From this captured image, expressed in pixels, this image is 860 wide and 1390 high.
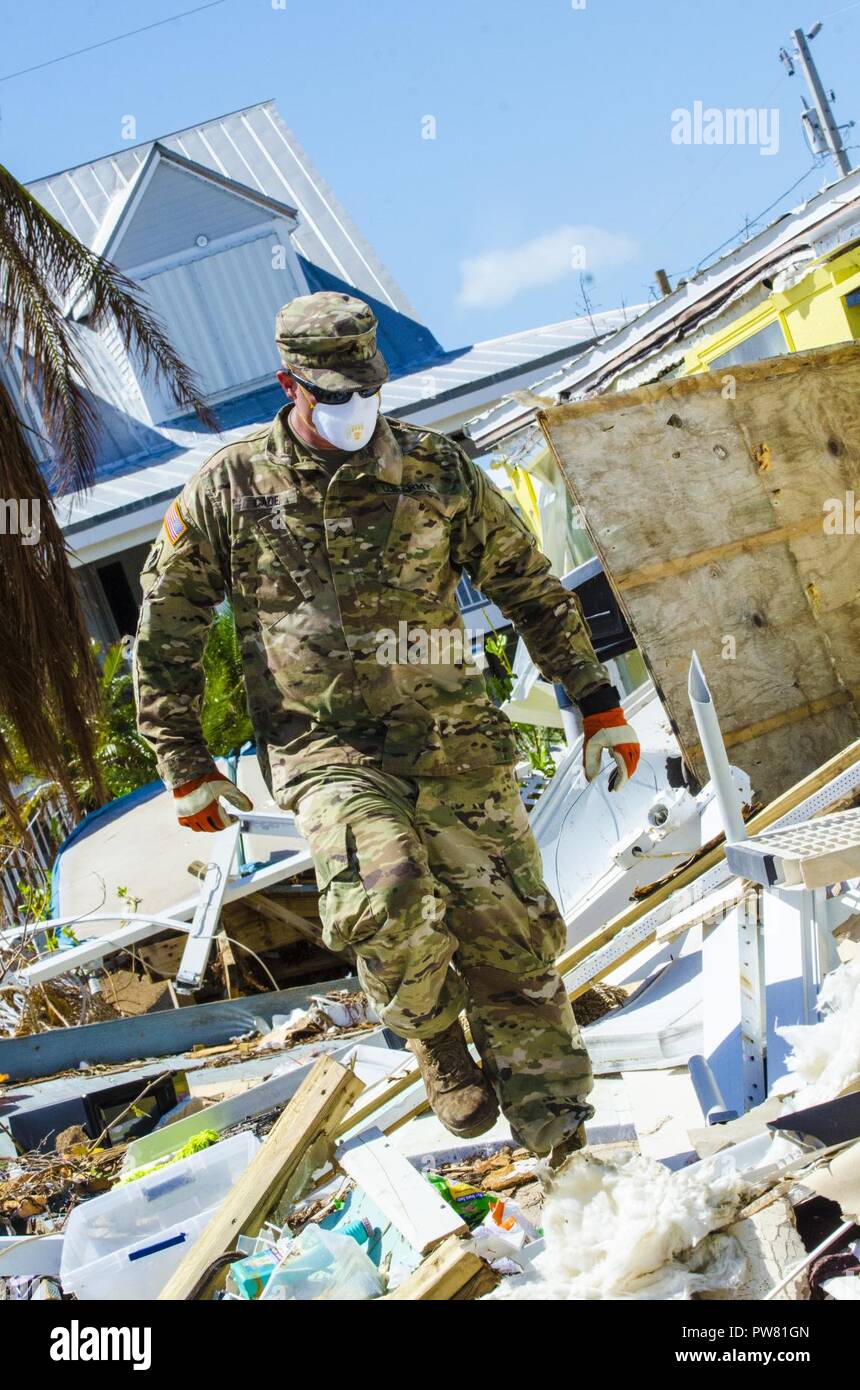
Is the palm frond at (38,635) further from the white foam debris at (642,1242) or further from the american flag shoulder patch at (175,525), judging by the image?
the white foam debris at (642,1242)

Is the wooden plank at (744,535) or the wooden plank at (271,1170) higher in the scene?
the wooden plank at (744,535)

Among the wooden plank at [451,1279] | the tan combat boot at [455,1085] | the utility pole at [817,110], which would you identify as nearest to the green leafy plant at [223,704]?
the tan combat boot at [455,1085]

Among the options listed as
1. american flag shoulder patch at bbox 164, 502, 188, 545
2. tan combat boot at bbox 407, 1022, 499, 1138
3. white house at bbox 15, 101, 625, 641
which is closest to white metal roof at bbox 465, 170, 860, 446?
white house at bbox 15, 101, 625, 641

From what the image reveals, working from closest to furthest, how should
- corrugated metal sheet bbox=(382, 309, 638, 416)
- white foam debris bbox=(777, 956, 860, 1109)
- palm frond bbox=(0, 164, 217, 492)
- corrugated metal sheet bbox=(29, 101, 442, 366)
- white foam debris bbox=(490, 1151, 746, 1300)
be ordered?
1. white foam debris bbox=(490, 1151, 746, 1300)
2. white foam debris bbox=(777, 956, 860, 1109)
3. palm frond bbox=(0, 164, 217, 492)
4. corrugated metal sheet bbox=(382, 309, 638, 416)
5. corrugated metal sheet bbox=(29, 101, 442, 366)

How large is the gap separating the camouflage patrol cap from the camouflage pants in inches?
40.2

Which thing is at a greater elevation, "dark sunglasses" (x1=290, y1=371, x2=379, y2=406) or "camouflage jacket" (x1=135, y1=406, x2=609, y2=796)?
"dark sunglasses" (x1=290, y1=371, x2=379, y2=406)

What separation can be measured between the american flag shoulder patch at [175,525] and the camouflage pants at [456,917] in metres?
0.77

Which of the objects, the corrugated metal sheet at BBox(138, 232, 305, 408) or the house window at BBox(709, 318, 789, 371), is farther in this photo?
the corrugated metal sheet at BBox(138, 232, 305, 408)

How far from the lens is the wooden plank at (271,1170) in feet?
10.4

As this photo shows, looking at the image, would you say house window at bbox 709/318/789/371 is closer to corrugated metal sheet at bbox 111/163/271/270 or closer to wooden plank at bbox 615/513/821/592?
wooden plank at bbox 615/513/821/592

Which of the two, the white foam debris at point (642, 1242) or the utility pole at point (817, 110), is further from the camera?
the utility pole at point (817, 110)

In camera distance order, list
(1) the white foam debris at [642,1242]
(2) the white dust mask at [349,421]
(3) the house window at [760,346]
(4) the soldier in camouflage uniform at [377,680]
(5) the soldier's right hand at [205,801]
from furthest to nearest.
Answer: (3) the house window at [760,346] < (5) the soldier's right hand at [205,801] < (2) the white dust mask at [349,421] < (4) the soldier in camouflage uniform at [377,680] < (1) the white foam debris at [642,1242]

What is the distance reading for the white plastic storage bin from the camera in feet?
11.0
